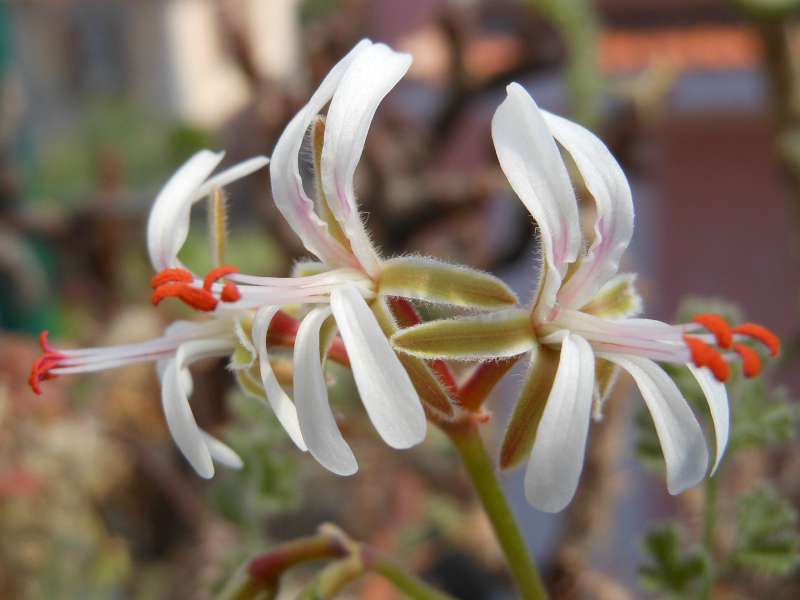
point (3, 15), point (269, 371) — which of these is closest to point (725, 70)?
point (3, 15)

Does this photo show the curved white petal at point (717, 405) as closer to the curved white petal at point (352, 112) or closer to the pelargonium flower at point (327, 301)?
the pelargonium flower at point (327, 301)

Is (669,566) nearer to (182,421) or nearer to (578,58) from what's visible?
(182,421)

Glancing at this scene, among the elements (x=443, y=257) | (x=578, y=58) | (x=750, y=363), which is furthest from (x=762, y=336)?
(x=578, y=58)

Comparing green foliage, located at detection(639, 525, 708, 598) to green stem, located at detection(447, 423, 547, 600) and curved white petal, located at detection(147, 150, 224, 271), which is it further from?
curved white petal, located at detection(147, 150, 224, 271)

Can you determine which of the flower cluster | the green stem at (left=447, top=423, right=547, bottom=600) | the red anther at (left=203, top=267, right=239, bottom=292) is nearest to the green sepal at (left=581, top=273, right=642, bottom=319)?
the flower cluster

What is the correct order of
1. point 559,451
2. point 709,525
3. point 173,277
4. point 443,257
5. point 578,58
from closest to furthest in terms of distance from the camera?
point 559,451 → point 173,277 → point 709,525 → point 443,257 → point 578,58

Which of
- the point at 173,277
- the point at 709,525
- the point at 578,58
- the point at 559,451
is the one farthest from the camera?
the point at 578,58

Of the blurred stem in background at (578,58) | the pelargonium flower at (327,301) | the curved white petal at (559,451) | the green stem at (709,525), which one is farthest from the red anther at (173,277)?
the blurred stem in background at (578,58)
